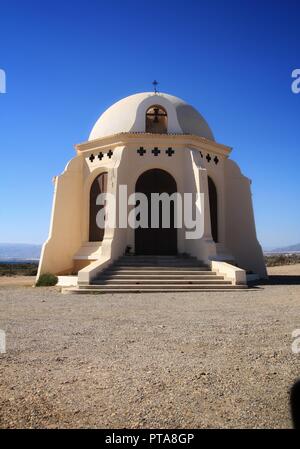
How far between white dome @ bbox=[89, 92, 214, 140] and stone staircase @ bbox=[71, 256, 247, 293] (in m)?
6.10

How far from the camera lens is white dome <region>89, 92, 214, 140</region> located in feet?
61.9

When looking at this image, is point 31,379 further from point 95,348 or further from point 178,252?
point 178,252

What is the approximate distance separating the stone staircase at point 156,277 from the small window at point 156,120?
685cm

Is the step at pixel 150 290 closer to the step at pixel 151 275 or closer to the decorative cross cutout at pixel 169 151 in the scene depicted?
the step at pixel 151 275

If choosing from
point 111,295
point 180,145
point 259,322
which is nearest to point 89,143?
point 180,145

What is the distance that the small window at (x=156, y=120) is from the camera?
20.0 metres

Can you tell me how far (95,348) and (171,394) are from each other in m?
2.04

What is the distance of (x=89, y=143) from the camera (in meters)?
19.0

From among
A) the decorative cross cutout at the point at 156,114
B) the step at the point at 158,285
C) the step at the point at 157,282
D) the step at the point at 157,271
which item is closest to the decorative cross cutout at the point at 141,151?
Answer: the decorative cross cutout at the point at 156,114

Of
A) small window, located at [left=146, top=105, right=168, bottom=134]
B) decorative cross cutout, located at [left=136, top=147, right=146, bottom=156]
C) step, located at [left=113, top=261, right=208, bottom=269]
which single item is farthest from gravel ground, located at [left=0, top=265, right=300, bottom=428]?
small window, located at [left=146, top=105, right=168, bottom=134]

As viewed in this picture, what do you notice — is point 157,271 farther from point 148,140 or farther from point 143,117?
point 143,117

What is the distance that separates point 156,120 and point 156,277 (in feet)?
30.1

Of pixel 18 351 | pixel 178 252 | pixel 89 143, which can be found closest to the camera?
pixel 18 351

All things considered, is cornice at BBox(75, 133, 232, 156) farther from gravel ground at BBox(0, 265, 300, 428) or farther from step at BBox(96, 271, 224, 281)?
gravel ground at BBox(0, 265, 300, 428)
